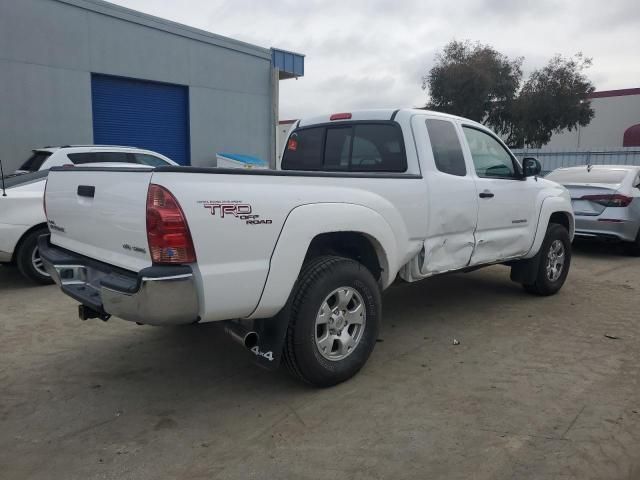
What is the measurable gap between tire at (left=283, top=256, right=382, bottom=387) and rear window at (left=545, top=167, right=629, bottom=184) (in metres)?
6.73

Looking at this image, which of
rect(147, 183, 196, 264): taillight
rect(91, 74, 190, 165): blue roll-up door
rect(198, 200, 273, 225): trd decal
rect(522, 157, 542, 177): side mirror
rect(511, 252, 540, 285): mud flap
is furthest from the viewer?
rect(91, 74, 190, 165): blue roll-up door

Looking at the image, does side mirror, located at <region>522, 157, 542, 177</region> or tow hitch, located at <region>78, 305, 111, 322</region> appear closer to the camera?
tow hitch, located at <region>78, 305, 111, 322</region>

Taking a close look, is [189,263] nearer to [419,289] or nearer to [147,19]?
[419,289]

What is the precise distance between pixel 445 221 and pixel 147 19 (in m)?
13.1

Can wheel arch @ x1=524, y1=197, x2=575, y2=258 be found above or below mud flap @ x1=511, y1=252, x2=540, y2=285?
above

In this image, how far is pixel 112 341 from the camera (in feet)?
15.3

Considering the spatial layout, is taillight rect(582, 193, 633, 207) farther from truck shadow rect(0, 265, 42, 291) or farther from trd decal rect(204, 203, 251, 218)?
truck shadow rect(0, 265, 42, 291)

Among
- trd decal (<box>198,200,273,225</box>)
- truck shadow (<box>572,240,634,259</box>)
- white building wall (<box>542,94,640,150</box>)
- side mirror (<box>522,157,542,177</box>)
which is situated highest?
white building wall (<box>542,94,640,150</box>)

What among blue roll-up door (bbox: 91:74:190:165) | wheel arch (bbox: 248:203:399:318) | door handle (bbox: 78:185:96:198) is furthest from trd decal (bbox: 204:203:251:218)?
blue roll-up door (bbox: 91:74:190:165)

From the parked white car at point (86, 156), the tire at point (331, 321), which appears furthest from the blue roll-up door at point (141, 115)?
the tire at point (331, 321)

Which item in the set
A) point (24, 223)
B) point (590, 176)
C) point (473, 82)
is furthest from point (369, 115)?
point (473, 82)

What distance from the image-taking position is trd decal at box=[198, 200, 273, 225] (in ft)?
9.58

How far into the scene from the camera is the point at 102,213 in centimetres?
326

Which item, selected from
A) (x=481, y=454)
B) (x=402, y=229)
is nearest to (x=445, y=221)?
(x=402, y=229)
